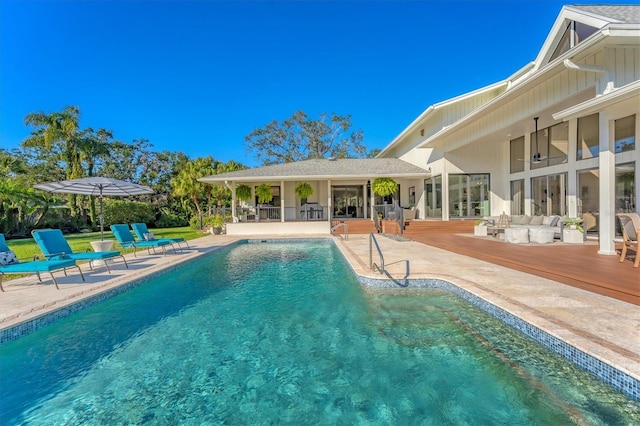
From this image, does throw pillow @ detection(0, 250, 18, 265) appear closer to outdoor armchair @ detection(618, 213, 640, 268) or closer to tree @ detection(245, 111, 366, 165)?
outdoor armchair @ detection(618, 213, 640, 268)

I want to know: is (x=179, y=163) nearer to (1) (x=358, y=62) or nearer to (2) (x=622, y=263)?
(1) (x=358, y=62)

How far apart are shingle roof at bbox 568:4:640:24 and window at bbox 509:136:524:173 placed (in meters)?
5.96

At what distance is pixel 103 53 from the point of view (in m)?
16.3

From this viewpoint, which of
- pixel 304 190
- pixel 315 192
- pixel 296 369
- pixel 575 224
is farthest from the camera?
pixel 315 192

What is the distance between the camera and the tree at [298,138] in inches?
1501

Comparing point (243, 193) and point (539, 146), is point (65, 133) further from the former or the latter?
point (539, 146)

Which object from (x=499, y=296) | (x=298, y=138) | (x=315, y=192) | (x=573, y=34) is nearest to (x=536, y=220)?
(x=573, y=34)

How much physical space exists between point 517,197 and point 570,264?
974 centimetres

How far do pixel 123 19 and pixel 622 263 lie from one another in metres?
17.9

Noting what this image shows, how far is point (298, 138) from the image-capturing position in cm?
3844

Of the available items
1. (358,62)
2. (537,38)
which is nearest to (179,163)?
(358,62)

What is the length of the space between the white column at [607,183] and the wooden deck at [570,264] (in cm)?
49

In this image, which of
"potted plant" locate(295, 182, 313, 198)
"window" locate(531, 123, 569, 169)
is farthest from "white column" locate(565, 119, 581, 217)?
"potted plant" locate(295, 182, 313, 198)

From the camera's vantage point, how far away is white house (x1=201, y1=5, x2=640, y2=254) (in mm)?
6781
